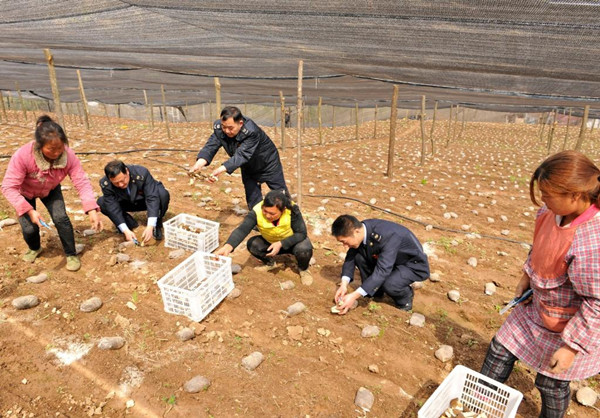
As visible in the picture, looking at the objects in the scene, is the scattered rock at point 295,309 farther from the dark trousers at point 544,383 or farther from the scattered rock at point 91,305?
the scattered rock at point 91,305

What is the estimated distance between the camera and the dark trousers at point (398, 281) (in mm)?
3379

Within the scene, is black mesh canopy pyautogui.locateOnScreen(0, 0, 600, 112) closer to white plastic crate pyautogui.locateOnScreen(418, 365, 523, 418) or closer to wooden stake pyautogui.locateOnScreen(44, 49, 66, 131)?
wooden stake pyautogui.locateOnScreen(44, 49, 66, 131)

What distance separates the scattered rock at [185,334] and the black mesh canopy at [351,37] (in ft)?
9.46

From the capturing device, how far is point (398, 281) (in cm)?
338

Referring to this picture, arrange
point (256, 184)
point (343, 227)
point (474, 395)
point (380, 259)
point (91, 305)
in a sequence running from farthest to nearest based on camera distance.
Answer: point (256, 184) → point (380, 259) → point (343, 227) → point (91, 305) → point (474, 395)

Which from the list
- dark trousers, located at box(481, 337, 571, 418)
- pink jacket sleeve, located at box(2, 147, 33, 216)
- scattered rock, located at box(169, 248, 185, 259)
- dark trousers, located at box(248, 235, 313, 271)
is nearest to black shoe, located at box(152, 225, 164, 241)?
scattered rock, located at box(169, 248, 185, 259)

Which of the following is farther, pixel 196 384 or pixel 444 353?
pixel 444 353

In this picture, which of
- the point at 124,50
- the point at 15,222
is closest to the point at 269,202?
the point at 15,222

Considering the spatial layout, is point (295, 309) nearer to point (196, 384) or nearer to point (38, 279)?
point (196, 384)

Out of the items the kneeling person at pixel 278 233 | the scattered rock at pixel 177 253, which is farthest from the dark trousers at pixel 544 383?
the scattered rock at pixel 177 253

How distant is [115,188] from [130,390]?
253 cm

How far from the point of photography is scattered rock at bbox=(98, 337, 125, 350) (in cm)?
256

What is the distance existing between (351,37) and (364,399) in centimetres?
331

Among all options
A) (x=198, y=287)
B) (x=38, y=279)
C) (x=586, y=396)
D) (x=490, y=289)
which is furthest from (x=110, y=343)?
(x=490, y=289)
